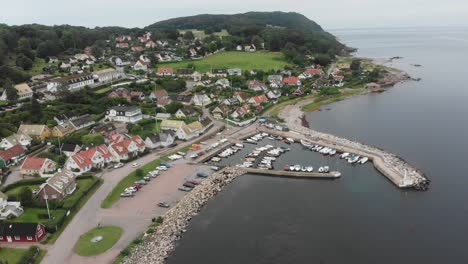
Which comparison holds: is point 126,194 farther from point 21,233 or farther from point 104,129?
point 104,129

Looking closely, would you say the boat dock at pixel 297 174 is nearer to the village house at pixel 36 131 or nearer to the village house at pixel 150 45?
the village house at pixel 36 131

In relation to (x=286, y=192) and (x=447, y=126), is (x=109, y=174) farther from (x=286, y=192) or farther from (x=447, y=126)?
(x=447, y=126)

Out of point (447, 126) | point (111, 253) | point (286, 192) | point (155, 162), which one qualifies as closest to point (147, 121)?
point (155, 162)

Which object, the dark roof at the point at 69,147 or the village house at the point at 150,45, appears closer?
the dark roof at the point at 69,147

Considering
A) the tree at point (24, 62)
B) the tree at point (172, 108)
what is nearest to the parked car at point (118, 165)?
the tree at point (172, 108)

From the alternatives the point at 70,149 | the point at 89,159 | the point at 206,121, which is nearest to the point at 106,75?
the point at 206,121

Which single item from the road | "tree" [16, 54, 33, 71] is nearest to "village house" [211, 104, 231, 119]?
the road
